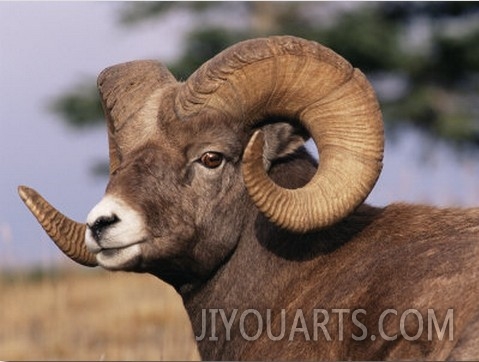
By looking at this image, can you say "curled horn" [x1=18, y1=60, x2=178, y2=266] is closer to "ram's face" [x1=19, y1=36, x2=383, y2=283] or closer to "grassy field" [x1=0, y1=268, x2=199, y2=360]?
"ram's face" [x1=19, y1=36, x2=383, y2=283]

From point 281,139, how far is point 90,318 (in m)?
8.72

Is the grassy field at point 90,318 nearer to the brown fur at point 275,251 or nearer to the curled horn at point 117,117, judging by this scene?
the curled horn at point 117,117

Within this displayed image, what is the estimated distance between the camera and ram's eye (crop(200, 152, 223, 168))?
301 inches

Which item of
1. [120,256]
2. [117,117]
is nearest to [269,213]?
[120,256]

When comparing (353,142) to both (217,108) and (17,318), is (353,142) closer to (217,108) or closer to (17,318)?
(217,108)

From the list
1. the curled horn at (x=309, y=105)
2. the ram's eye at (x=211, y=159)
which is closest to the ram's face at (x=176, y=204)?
the ram's eye at (x=211, y=159)

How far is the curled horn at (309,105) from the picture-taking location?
24.8ft

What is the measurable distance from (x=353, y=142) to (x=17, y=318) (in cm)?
1024

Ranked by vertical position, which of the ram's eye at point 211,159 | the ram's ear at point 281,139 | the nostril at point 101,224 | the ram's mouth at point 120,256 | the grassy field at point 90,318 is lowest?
the grassy field at point 90,318

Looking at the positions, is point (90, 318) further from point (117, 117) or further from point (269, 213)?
point (269, 213)

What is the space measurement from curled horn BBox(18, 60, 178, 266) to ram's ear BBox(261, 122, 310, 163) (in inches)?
30.5

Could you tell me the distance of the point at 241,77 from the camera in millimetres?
7777

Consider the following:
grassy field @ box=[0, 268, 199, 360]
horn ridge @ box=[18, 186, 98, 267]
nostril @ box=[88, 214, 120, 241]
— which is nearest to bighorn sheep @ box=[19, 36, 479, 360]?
nostril @ box=[88, 214, 120, 241]

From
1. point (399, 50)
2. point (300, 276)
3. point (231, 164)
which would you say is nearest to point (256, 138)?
point (231, 164)
